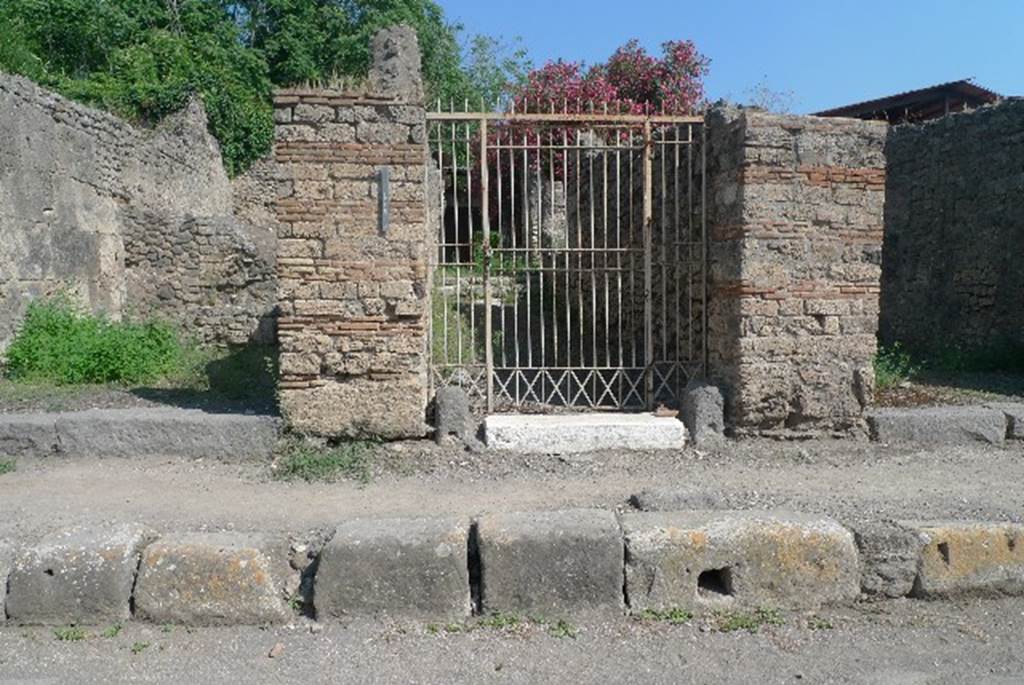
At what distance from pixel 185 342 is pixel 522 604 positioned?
8206 mm

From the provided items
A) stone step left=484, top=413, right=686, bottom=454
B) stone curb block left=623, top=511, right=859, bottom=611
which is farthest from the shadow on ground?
stone curb block left=623, top=511, right=859, bottom=611

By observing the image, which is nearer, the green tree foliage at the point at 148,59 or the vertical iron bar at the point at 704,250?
the vertical iron bar at the point at 704,250

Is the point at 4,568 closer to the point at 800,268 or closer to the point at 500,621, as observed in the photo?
the point at 500,621

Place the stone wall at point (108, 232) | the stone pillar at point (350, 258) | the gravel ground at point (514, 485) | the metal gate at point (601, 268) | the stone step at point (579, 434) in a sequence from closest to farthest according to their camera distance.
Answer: the gravel ground at point (514, 485)
the stone pillar at point (350, 258)
the stone step at point (579, 434)
the metal gate at point (601, 268)
the stone wall at point (108, 232)

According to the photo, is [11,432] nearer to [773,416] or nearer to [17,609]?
[17,609]

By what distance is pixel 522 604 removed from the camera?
411 centimetres

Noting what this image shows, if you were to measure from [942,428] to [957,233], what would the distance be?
5.10m

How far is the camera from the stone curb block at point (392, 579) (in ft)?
13.4

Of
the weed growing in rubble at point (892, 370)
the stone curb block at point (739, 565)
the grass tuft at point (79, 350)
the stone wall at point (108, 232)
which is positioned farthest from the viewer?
the stone wall at point (108, 232)

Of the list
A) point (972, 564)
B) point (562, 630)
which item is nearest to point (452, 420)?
point (562, 630)

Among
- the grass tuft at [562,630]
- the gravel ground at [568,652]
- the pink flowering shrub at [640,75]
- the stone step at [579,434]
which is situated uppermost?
the pink flowering shrub at [640,75]

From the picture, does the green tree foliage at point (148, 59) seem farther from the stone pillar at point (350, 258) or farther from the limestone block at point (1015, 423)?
the limestone block at point (1015, 423)

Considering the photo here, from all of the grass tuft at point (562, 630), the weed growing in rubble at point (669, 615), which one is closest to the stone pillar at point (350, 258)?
the grass tuft at point (562, 630)

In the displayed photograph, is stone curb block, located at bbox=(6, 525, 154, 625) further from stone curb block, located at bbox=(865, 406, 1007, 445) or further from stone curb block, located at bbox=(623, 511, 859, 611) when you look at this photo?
stone curb block, located at bbox=(865, 406, 1007, 445)
